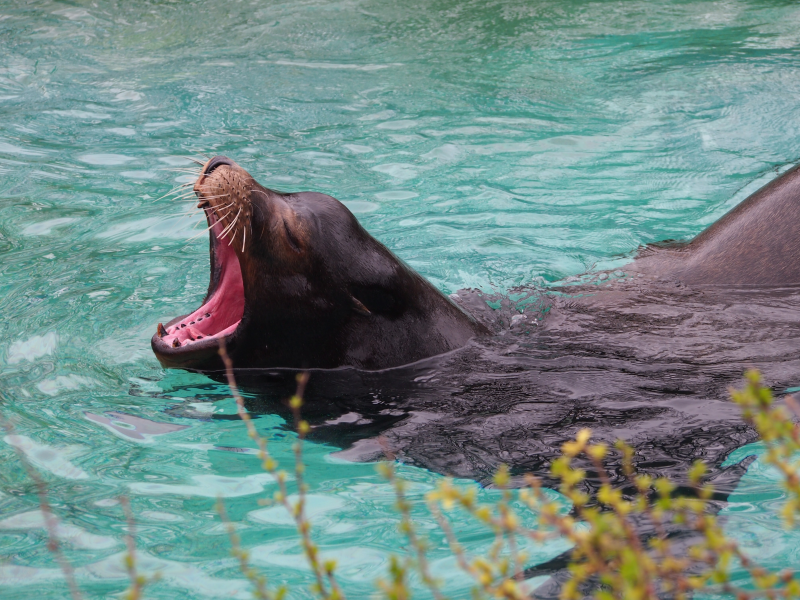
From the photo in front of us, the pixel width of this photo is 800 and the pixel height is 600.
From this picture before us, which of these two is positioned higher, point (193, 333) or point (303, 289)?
point (303, 289)

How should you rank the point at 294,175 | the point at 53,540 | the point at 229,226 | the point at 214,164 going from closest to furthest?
1. the point at 53,540
2. the point at 229,226
3. the point at 214,164
4. the point at 294,175

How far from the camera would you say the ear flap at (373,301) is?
4.19 meters

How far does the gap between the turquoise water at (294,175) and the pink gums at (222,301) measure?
31 centimetres

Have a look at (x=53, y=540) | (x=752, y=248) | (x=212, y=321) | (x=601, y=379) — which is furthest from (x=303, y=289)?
(x=752, y=248)

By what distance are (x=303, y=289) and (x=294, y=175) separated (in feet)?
12.0

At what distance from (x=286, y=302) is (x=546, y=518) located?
9.54 feet

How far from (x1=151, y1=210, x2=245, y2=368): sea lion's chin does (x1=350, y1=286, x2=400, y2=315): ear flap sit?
579 mm

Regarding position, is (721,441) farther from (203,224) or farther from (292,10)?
(292,10)

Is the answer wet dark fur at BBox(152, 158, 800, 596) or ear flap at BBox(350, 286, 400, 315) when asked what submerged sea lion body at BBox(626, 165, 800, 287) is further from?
ear flap at BBox(350, 286, 400, 315)

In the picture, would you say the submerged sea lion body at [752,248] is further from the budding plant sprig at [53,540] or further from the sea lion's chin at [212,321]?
the budding plant sprig at [53,540]

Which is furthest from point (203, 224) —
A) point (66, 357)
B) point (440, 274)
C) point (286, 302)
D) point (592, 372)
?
point (592, 372)

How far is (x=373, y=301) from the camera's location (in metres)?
4.22

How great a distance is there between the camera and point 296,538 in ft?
10.8

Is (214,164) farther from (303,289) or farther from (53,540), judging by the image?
(53,540)
